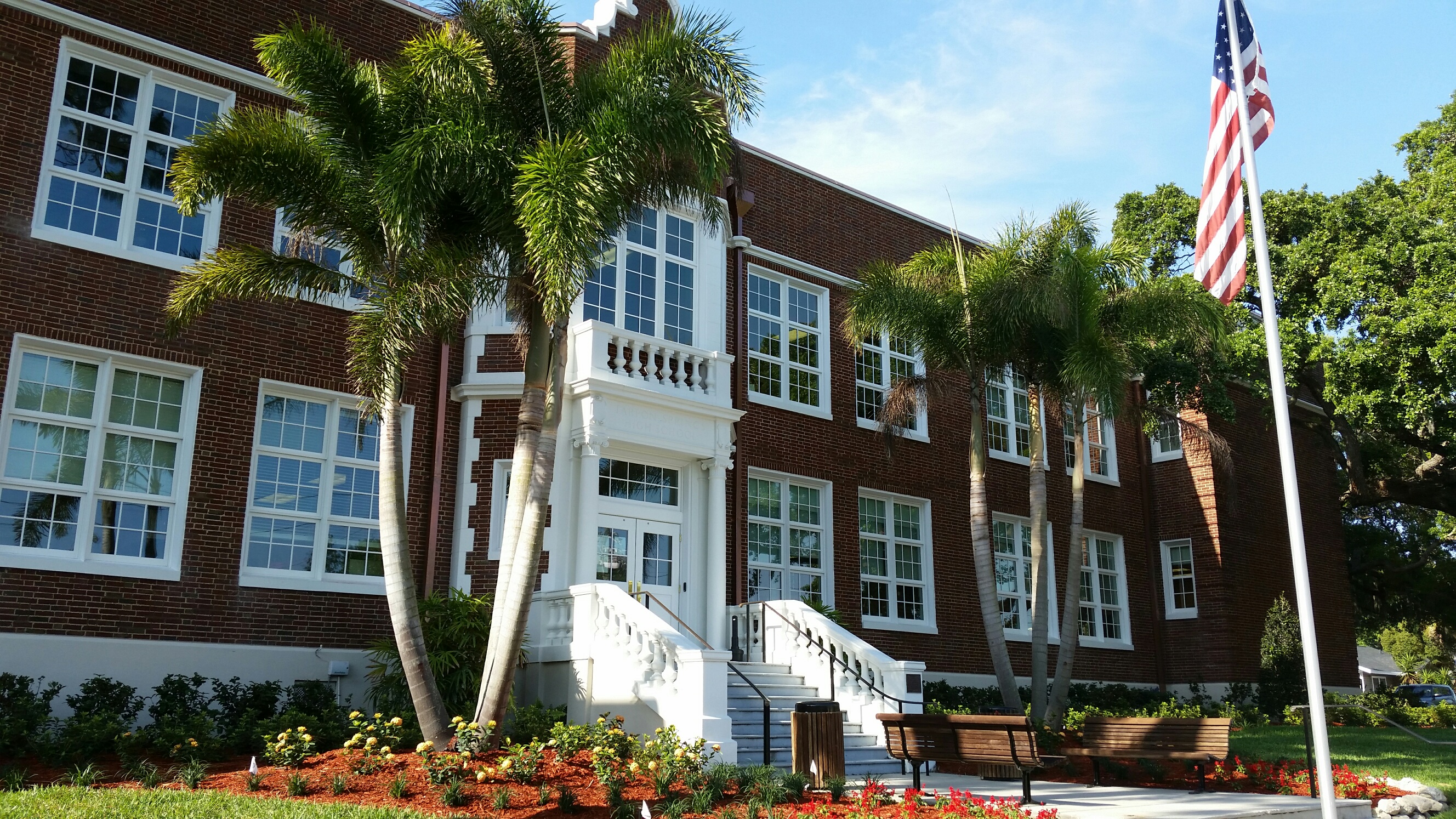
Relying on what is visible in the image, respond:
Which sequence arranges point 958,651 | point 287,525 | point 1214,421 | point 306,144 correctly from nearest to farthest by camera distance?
point 306,144 < point 287,525 < point 958,651 < point 1214,421

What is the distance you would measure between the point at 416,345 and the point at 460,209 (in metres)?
4.14

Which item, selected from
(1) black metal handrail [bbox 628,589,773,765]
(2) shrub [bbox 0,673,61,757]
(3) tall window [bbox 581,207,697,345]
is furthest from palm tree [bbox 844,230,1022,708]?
(2) shrub [bbox 0,673,61,757]

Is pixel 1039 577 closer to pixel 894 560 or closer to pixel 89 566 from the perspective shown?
pixel 894 560

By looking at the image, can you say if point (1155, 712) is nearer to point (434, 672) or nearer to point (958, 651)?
point (958, 651)

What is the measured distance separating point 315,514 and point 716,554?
19.5ft

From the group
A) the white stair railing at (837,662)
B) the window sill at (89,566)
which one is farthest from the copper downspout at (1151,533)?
the window sill at (89,566)

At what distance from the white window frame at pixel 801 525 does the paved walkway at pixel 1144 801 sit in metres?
6.07

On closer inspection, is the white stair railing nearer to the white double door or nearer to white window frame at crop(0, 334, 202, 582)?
the white double door

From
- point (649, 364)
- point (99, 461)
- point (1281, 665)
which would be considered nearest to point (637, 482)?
point (649, 364)

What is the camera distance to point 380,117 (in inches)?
493

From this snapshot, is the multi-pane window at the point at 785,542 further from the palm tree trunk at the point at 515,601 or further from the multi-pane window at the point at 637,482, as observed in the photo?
the palm tree trunk at the point at 515,601

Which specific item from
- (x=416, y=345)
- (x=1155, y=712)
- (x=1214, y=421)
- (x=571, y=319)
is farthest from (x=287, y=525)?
(x=1214, y=421)

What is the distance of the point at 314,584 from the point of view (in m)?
15.0

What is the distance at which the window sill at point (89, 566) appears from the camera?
512 inches
